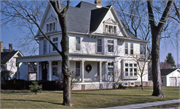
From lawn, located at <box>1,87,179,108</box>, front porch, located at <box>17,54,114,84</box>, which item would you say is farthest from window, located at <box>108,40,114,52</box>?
lawn, located at <box>1,87,179,108</box>

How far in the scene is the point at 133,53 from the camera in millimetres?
36344

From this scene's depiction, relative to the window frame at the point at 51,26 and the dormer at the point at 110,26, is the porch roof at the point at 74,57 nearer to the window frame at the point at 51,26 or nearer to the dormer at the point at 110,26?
the dormer at the point at 110,26

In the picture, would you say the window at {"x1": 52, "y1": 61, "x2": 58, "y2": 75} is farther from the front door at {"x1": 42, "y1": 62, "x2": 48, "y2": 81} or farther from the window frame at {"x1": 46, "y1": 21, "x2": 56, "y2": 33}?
the window frame at {"x1": 46, "y1": 21, "x2": 56, "y2": 33}

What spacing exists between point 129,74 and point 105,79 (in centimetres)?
545

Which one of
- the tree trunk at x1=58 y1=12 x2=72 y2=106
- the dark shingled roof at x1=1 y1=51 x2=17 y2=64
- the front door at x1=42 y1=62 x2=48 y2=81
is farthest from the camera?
the dark shingled roof at x1=1 y1=51 x2=17 y2=64

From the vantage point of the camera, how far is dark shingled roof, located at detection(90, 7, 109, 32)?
31.8 meters

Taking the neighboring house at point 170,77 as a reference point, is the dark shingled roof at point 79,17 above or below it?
above

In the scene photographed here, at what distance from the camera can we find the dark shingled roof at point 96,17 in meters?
31.8

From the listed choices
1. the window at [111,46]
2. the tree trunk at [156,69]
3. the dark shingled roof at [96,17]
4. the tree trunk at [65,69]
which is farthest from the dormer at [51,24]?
the tree trunk at [65,69]

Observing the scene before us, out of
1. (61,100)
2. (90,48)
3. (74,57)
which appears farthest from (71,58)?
(61,100)

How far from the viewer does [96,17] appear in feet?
108

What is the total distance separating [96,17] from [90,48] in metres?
4.84

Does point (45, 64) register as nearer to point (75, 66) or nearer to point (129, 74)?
point (75, 66)

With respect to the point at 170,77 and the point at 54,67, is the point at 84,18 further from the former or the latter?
the point at 170,77
